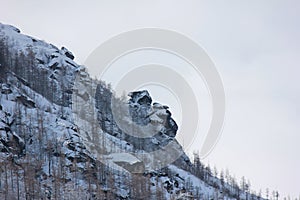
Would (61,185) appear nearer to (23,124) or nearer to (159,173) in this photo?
(23,124)

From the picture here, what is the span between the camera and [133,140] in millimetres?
194250

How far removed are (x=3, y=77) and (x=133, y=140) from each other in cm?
5867

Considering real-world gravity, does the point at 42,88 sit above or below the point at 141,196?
above

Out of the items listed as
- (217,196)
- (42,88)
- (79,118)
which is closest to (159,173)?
(217,196)

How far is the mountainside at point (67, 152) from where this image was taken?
12369 centimetres

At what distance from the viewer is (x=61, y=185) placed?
123562 millimetres

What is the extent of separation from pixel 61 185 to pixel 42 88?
74.8 meters

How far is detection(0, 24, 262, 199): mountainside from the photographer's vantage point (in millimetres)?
123688

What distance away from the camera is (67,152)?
145 metres

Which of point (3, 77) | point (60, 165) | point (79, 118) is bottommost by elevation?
point (60, 165)

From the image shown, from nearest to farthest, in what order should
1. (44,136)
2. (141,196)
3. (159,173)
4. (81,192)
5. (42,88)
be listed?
(81,192) < (141,196) < (44,136) < (159,173) < (42,88)

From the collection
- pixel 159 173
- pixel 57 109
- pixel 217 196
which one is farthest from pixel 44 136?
pixel 217 196

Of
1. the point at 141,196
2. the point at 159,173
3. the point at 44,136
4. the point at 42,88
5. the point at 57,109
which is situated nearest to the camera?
the point at 141,196

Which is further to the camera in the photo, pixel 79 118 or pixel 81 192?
pixel 79 118
